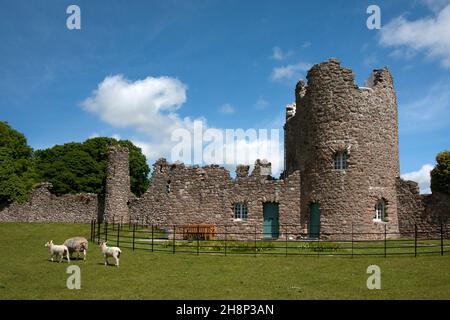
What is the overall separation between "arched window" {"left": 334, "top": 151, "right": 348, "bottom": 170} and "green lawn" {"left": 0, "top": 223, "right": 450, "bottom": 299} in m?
9.90

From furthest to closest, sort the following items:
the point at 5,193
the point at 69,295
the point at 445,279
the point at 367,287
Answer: the point at 5,193 < the point at 445,279 < the point at 367,287 < the point at 69,295

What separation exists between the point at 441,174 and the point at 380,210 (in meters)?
7.78

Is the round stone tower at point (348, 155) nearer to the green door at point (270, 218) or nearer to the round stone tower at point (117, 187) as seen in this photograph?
the green door at point (270, 218)

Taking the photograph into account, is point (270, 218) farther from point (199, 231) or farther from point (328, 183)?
point (199, 231)

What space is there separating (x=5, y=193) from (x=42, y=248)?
21021mm

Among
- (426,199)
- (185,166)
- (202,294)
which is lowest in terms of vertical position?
(202,294)

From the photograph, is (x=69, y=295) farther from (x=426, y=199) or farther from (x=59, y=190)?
(x=59, y=190)

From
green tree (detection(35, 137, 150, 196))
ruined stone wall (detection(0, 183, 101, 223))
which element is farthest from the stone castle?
green tree (detection(35, 137, 150, 196))

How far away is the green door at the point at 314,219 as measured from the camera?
28453 mm

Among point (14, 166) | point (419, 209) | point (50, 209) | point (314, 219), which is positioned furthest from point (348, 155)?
point (14, 166)

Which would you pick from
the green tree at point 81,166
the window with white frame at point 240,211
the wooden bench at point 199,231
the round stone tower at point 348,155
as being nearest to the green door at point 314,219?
the round stone tower at point 348,155

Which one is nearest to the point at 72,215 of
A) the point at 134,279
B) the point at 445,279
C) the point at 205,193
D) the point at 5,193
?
the point at 5,193

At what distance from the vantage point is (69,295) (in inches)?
471

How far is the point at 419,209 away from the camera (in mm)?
29016
